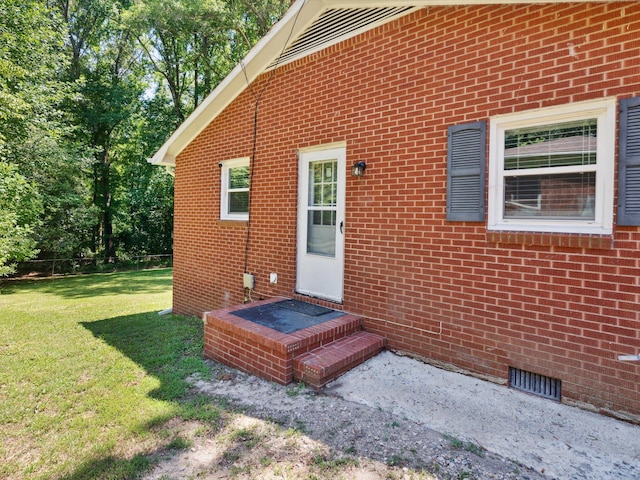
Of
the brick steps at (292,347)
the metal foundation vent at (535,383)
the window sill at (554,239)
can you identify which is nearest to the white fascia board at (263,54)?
the window sill at (554,239)

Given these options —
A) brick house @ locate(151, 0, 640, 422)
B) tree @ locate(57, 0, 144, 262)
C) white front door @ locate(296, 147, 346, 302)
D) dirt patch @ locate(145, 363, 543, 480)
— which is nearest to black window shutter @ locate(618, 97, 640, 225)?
brick house @ locate(151, 0, 640, 422)

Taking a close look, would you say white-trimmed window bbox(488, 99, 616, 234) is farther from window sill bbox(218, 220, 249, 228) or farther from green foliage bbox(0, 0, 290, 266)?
green foliage bbox(0, 0, 290, 266)

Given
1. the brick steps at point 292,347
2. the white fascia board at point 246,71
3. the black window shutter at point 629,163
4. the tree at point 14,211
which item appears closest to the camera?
the black window shutter at point 629,163

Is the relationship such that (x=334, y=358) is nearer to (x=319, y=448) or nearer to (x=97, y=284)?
(x=319, y=448)

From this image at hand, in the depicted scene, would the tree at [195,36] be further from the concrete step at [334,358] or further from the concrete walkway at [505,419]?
the concrete walkway at [505,419]

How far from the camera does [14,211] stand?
34.9 feet

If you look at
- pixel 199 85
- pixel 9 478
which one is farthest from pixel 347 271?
pixel 199 85

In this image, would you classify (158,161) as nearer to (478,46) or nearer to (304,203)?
(304,203)

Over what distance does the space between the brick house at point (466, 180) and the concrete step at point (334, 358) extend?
1.05 feet

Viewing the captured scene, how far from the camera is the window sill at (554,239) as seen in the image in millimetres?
3074

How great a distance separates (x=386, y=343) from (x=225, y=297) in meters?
3.53

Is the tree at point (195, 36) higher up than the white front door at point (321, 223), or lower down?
higher up

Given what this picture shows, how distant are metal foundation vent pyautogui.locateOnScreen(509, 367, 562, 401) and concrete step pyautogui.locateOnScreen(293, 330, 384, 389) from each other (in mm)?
1450

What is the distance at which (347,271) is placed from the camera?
16.1 feet
